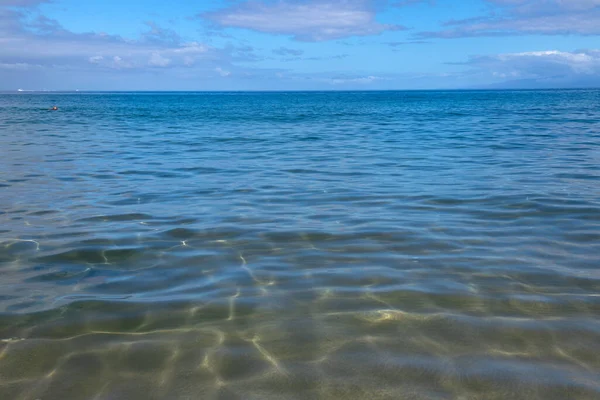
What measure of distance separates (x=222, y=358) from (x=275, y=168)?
969 cm

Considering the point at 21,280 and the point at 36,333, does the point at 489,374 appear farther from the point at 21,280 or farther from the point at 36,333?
the point at 21,280

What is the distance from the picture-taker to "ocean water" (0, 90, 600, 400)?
12.5 feet

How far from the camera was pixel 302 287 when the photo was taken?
542cm

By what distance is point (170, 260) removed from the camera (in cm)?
627

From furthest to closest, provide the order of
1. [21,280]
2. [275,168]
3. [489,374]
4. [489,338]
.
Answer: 1. [275,168]
2. [21,280]
3. [489,338]
4. [489,374]

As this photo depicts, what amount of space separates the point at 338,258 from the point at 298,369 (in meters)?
2.47

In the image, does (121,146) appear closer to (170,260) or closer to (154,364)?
(170,260)

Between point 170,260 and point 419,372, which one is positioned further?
point 170,260

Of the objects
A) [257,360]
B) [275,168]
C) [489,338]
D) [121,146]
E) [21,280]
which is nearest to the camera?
[257,360]

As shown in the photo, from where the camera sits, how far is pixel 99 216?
8305mm

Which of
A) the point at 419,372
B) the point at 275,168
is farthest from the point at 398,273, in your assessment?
the point at 275,168

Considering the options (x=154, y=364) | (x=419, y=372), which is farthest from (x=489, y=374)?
(x=154, y=364)

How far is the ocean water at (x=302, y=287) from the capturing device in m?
3.81

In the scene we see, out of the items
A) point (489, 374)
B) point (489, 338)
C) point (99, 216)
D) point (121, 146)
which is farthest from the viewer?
point (121, 146)
